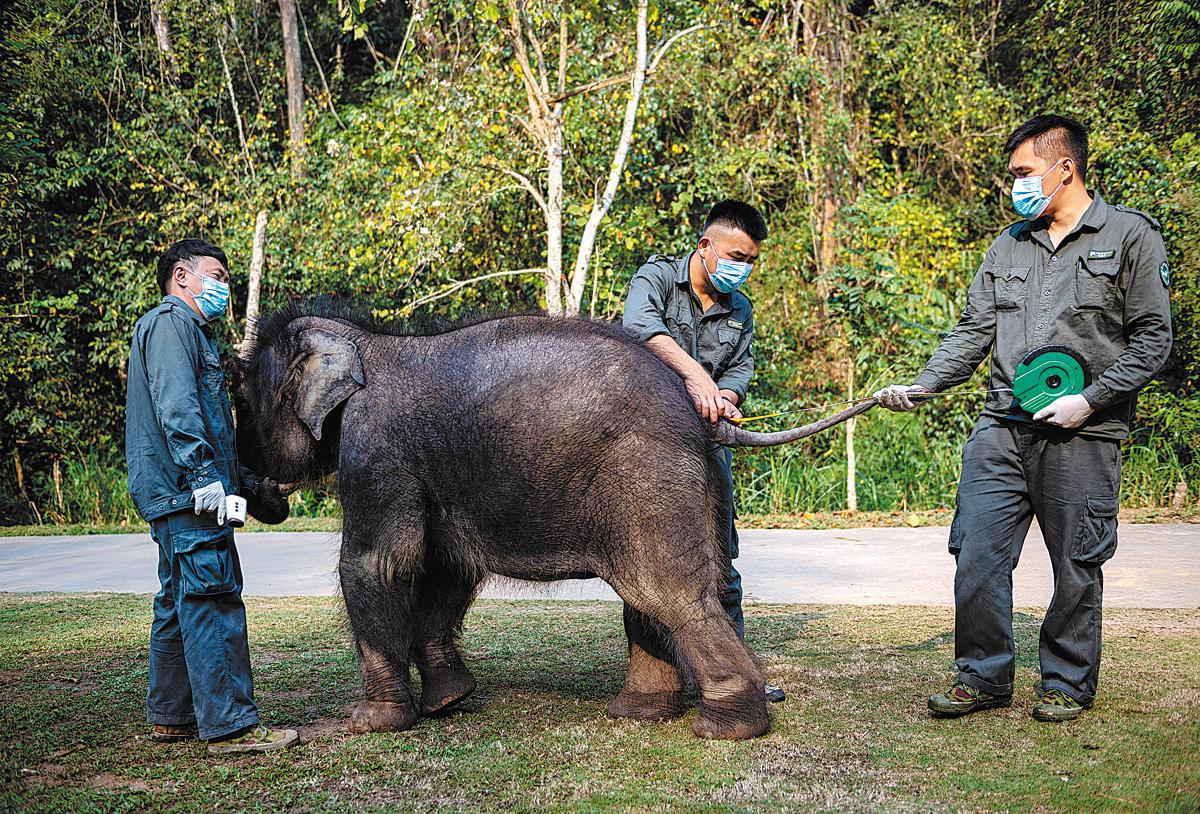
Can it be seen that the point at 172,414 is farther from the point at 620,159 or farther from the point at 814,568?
the point at 620,159

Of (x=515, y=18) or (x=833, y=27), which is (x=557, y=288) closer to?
(x=515, y=18)

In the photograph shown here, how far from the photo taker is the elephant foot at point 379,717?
467 centimetres

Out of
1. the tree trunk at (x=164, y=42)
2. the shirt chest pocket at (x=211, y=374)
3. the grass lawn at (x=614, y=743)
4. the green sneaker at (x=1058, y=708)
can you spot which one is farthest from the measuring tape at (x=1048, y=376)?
the tree trunk at (x=164, y=42)

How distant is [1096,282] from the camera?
4.63 metres

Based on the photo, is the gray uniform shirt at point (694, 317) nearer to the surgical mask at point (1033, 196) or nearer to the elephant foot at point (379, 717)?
the surgical mask at point (1033, 196)

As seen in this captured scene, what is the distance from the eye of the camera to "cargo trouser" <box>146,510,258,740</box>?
4.34m

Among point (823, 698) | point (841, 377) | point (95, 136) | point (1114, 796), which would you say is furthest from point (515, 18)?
point (1114, 796)

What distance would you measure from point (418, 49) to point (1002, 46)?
31.4 ft

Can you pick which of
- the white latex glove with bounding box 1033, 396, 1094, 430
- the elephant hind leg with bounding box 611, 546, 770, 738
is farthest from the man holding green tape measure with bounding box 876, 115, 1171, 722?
the elephant hind leg with bounding box 611, 546, 770, 738

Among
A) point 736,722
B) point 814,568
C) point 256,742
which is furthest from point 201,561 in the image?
point 814,568

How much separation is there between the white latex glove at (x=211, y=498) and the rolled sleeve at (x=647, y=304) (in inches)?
76.5

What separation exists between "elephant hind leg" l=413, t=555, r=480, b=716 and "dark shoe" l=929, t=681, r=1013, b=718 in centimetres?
211

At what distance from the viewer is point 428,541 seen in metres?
4.81

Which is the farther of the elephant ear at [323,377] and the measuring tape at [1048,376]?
the elephant ear at [323,377]
